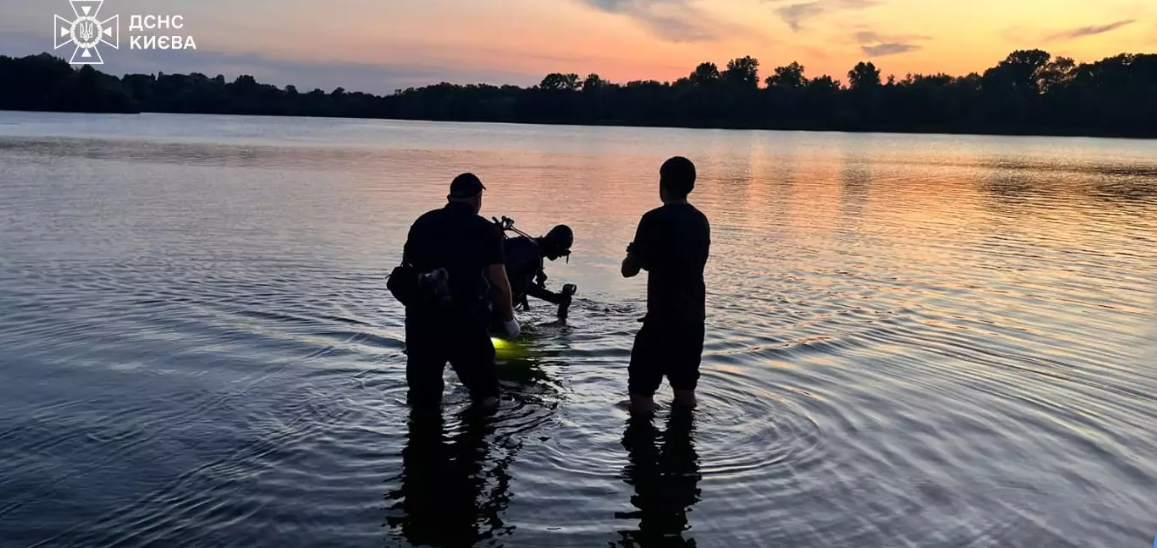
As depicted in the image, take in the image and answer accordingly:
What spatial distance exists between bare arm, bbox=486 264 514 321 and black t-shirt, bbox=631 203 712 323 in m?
0.95

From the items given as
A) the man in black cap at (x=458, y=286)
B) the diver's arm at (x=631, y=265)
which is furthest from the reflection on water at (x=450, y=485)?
the diver's arm at (x=631, y=265)

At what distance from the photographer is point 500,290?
6.41 metres

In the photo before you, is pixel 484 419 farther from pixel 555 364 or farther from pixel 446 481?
pixel 555 364

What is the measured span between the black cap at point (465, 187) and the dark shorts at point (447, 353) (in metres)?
0.87

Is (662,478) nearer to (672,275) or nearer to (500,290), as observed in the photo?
(672,275)

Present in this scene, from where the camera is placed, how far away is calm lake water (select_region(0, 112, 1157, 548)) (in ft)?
18.2

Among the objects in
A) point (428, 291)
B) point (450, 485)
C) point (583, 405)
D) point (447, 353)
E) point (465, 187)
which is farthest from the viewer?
point (583, 405)

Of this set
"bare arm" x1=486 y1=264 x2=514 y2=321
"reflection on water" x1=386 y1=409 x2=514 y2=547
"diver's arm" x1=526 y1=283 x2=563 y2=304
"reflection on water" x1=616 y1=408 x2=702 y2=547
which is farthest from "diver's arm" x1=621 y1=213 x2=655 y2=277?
"diver's arm" x1=526 y1=283 x2=563 y2=304

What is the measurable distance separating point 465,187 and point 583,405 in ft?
8.11

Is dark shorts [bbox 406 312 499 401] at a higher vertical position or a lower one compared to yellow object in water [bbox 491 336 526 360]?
higher

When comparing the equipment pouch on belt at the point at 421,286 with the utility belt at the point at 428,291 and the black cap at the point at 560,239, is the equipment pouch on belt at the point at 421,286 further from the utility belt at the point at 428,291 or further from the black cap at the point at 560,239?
the black cap at the point at 560,239

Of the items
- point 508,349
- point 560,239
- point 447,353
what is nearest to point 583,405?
point 447,353

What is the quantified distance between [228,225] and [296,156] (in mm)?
28810

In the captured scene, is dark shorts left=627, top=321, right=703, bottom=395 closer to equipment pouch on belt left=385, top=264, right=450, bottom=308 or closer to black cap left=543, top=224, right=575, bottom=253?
equipment pouch on belt left=385, top=264, right=450, bottom=308
